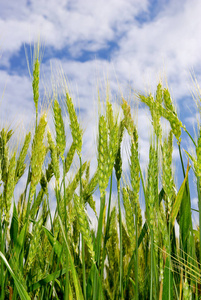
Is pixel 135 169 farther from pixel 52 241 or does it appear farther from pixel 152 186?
pixel 52 241

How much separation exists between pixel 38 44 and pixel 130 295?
1864 millimetres

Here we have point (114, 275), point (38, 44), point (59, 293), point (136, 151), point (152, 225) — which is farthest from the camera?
point (38, 44)

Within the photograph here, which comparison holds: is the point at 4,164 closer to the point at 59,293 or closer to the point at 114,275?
the point at 59,293

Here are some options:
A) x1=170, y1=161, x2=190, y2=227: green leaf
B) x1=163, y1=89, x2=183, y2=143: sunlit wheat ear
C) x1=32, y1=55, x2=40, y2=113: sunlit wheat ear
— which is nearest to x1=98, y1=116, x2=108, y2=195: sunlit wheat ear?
x1=170, y1=161, x2=190, y2=227: green leaf

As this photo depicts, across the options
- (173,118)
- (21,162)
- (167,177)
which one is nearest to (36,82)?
(21,162)

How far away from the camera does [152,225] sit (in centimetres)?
153

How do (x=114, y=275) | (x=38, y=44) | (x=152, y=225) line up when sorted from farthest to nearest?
1. (x=38, y=44)
2. (x=114, y=275)
3. (x=152, y=225)

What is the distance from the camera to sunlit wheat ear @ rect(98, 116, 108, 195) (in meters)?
1.39

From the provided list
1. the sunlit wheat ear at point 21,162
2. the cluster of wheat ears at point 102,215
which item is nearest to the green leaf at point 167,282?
the cluster of wheat ears at point 102,215

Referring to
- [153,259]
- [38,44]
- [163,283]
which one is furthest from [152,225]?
[38,44]

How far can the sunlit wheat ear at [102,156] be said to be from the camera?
4.56 feet

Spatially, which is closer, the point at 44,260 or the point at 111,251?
the point at 44,260

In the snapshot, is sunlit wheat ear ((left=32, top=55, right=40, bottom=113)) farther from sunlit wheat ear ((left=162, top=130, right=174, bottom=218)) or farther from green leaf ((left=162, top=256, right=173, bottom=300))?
green leaf ((left=162, top=256, right=173, bottom=300))

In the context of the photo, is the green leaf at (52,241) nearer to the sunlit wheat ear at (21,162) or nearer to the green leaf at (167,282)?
the sunlit wheat ear at (21,162)
